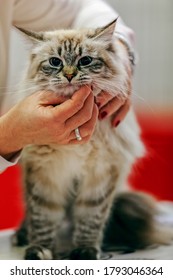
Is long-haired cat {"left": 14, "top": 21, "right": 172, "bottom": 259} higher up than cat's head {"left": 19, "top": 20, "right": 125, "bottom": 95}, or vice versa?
cat's head {"left": 19, "top": 20, "right": 125, "bottom": 95}

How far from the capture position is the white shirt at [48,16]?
1.06 m

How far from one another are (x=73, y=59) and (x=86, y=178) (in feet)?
1.00

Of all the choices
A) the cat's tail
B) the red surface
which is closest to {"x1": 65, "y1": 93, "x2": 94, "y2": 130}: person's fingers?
the red surface

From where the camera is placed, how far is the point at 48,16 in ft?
3.55

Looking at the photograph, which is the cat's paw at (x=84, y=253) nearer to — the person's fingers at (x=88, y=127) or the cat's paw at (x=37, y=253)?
the cat's paw at (x=37, y=253)

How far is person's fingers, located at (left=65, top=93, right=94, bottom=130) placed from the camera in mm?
934

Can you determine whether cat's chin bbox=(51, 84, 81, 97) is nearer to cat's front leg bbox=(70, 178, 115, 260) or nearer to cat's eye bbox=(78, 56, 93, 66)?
cat's eye bbox=(78, 56, 93, 66)

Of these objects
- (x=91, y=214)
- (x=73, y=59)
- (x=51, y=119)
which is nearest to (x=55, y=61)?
(x=73, y=59)

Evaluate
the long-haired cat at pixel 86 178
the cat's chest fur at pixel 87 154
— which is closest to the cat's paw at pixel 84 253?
the long-haired cat at pixel 86 178

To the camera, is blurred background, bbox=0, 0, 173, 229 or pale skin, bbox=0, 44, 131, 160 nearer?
pale skin, bbox=0, 44, 131, 160

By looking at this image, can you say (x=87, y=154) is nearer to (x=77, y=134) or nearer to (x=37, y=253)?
(x=77, y=134)

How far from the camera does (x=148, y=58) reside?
1.14m
